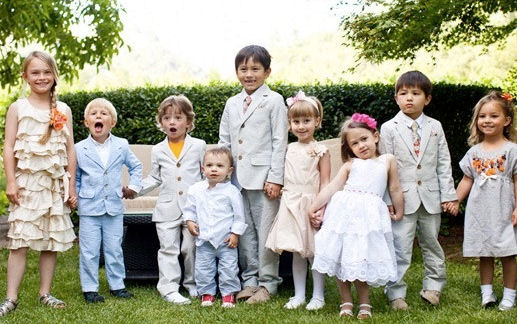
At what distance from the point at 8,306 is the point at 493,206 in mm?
3087

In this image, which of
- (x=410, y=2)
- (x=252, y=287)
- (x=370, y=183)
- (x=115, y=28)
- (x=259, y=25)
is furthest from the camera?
(x=259, y=25)

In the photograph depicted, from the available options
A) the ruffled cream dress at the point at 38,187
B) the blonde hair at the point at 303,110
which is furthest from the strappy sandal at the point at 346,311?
the ruffled cream dress at the point at 38,187

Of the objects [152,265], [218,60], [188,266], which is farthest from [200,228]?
[218,60]

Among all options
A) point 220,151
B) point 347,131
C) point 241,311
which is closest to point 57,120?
point 220,151

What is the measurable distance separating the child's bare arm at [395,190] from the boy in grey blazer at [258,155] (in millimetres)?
738

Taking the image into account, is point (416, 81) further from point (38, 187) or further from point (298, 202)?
point (38, 187)

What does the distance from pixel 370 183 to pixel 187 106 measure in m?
1.50

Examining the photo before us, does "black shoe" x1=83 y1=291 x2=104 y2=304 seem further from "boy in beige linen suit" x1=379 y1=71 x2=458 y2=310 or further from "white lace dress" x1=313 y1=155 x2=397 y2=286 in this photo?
"boy in beige linen suit" x1=379 y1=71 x2=458 y2=310

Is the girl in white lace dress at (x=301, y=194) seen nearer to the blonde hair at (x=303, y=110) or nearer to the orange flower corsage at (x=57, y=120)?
the blonde hair at (x=303, y=110)

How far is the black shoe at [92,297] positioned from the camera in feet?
15.9

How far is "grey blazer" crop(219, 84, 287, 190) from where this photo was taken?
4812 millimetres

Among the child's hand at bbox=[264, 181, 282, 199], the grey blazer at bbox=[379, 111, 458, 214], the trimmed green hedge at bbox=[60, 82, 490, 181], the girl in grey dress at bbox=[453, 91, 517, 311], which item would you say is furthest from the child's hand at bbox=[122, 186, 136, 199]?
the trimmed green hedge at bbox=[60, 82, 490, 181]

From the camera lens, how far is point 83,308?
4648 mm

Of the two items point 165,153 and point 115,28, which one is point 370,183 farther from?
point 115,28
